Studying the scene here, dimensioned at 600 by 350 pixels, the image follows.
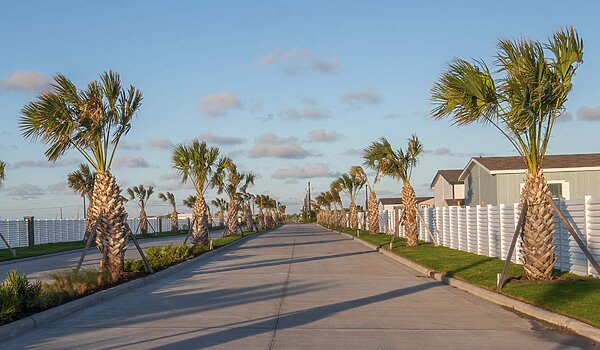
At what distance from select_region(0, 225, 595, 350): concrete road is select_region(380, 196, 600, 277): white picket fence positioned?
3078 mm

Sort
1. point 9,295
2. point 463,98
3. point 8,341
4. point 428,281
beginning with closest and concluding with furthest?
point 8,341 < point 9,295 < point 463,98 < point 428,281

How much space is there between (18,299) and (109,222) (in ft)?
22.6

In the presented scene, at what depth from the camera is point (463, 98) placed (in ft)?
51.3

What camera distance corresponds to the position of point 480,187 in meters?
42.1

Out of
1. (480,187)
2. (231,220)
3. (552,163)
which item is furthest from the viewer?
(231,220)

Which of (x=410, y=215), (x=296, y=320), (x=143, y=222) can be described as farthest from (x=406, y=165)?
(x=143, y=222)

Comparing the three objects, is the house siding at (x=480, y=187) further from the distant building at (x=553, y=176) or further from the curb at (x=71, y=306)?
the curb at (x=71, y=306)

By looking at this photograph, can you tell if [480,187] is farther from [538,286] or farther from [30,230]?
[30,230]

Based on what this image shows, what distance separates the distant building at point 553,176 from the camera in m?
37.5

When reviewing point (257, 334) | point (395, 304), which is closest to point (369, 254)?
point (395, 304)

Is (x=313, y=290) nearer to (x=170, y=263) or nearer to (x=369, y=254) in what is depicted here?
(x=170, y=263)

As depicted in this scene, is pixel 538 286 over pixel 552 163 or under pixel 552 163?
under

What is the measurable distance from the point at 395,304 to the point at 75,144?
1004 centimetres

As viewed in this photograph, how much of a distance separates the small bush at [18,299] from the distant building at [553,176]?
27.6 meters
